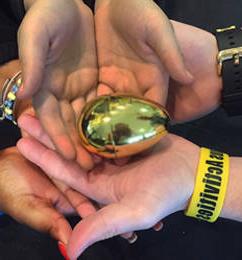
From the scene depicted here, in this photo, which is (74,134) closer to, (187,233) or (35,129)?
(35,129)

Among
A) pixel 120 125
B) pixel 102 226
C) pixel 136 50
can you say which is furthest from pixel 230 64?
pixel 102 226

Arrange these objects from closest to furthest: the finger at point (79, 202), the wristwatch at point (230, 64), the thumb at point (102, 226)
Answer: the thumb at point (102, 226)
the finger at point (79, 202)
the wristwatch at point (230, 64)

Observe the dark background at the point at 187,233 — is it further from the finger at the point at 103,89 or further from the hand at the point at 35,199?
the finger at the point at 103,89

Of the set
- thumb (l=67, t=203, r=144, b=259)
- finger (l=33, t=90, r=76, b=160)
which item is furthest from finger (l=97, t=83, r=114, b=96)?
thumb (l=67, t=203, r=144, b=259)

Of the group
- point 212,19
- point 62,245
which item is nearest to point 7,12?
point 212,19

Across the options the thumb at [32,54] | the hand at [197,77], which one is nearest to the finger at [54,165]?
the thumb at [32,54]

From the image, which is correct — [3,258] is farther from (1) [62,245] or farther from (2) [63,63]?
(2) [63,63]
